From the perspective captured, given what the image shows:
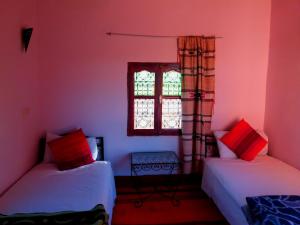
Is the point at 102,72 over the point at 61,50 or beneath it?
beneath

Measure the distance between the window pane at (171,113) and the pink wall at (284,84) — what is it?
1273 millimetres

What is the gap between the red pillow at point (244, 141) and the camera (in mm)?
3242

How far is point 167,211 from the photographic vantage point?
9.45 feet

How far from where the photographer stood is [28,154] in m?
2.98

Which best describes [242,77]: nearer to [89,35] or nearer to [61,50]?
[89,35]

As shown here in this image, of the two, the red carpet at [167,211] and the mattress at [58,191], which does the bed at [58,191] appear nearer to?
the mattress at [58,191]

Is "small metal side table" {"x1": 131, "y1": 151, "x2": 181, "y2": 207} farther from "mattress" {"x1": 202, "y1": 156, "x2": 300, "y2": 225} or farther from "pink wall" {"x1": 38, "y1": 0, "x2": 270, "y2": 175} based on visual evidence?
"mattress" {"x1": 202, "y1": 156, "x2": 300, "y2": 225}

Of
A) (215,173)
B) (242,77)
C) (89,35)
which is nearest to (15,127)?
(89,35)

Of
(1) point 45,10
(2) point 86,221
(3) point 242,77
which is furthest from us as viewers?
(3) point 242,77

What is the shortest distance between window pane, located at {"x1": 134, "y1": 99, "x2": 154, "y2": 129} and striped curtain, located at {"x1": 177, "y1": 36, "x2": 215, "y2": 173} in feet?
1.46

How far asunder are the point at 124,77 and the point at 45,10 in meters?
1.30

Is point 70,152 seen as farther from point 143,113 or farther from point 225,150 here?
point 225,150

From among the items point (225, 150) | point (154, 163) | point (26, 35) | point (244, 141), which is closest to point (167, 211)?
point (154, 163)

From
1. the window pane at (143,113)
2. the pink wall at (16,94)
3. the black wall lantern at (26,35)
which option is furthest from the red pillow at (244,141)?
the black wall lantern at (26,35)
